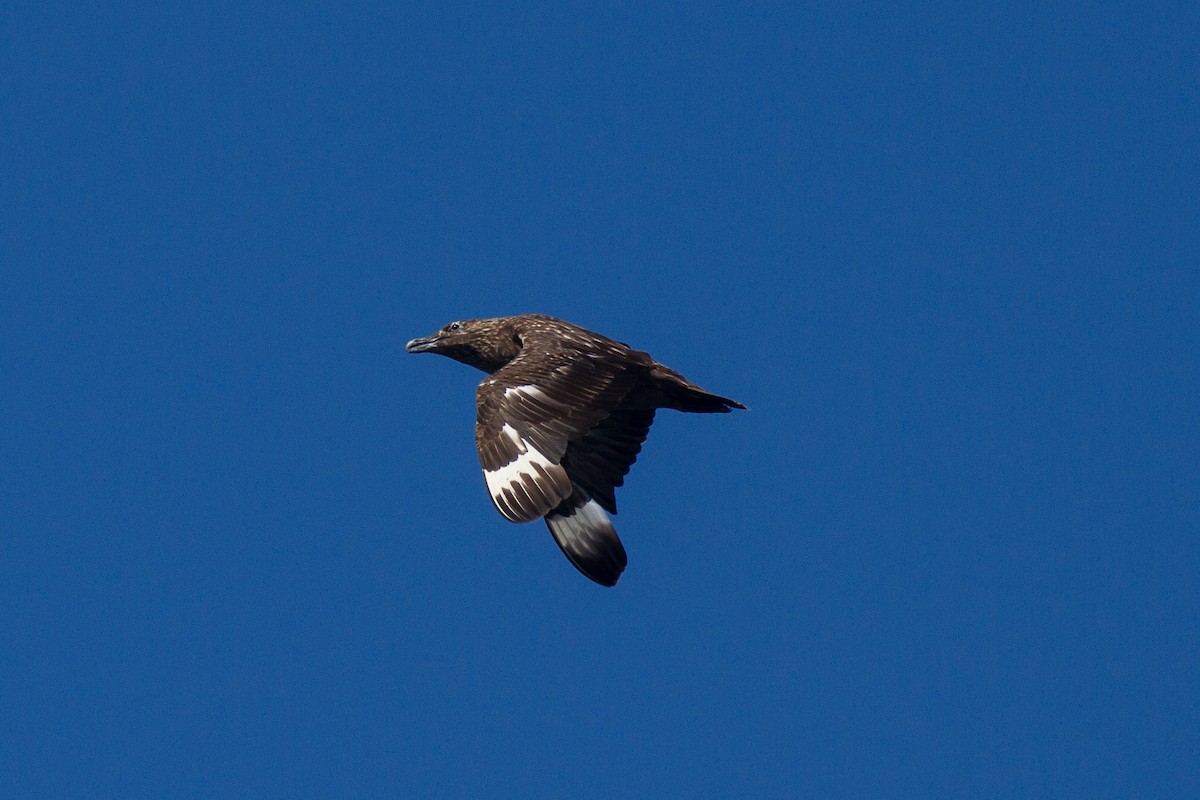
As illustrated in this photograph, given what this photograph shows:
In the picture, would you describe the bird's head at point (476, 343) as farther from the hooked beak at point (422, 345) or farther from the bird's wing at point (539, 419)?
the bird's wing at point (539, 419)

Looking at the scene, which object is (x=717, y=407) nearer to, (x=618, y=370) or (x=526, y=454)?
(x=618, y=370)

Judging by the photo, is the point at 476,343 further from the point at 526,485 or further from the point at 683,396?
the point at 526,485

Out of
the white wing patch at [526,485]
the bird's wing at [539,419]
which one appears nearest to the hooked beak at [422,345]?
the bird's wing at [539,419]

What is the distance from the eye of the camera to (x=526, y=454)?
41.3ft

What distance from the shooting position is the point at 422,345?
15617 mm

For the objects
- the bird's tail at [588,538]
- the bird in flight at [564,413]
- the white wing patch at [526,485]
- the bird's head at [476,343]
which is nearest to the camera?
the white wing patch at [526,485]

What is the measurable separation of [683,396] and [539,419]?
1.78m

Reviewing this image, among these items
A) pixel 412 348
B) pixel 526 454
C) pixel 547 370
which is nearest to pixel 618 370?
pixel 547 370

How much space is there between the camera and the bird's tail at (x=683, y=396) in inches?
556

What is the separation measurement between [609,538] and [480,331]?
91.2 inches

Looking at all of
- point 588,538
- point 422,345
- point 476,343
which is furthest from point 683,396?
point 422,345

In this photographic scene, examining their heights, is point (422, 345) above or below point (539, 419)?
above

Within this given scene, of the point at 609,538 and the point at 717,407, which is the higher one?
the point at 717,407

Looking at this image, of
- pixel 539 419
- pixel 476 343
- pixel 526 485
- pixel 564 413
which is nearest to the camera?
pixel 526 485
